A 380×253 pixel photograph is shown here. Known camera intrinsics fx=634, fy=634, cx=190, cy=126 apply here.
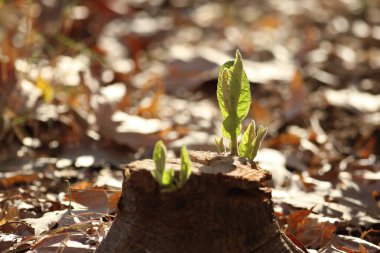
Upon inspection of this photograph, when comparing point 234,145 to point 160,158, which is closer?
point 160,158

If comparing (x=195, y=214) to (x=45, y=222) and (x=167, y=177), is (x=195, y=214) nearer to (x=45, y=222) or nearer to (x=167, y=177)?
(x=167, y=177)

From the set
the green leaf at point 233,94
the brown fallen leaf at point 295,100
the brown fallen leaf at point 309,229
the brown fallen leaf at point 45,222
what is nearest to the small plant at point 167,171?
the green leaf at point 233,94

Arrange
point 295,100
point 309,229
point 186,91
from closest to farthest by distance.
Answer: point 309,229 → point 295,100 → point 186,91

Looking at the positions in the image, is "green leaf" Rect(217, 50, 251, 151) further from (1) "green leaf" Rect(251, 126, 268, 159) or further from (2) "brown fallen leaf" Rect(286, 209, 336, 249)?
(2) "brown fallen leaf" Rect(286, 209, 336, 249)

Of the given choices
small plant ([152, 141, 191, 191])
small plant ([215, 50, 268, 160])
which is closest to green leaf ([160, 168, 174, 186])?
small plant ([152, 141, 191, 191])

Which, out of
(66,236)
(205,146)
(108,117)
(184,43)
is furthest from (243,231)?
(184,43)

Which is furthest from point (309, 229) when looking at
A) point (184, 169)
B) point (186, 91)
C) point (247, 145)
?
point (186, 91)

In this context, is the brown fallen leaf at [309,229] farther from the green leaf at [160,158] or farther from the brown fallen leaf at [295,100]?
the brown fallen leaf at [295,100]
